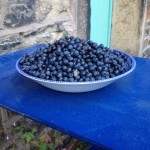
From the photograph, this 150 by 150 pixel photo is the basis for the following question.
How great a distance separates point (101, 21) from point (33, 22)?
31.7 inches

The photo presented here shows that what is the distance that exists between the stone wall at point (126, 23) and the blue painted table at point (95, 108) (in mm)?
1383

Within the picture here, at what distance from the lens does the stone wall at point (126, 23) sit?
7.60ft

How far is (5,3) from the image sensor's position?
1.30m

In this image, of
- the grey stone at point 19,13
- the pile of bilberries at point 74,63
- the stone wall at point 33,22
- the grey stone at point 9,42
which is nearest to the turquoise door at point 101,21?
the stone wall at point 33,22

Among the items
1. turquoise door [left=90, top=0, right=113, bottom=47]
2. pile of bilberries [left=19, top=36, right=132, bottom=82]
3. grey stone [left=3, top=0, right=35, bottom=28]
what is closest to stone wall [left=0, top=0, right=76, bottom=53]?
grey stone [left=3, top=0, right=35, bottom=28]

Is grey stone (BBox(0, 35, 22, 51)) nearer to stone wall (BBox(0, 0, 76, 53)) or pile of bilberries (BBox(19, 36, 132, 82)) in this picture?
stone wall (BBox(0, 0, 76, 53))

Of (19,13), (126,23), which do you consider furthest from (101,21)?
(19,13)

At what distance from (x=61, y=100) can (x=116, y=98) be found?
185mm

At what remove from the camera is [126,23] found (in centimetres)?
242

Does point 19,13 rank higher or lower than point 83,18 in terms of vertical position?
higher

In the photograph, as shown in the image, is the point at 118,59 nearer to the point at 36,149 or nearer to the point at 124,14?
the point at 36,149

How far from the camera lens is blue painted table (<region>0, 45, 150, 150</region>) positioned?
64 centimetres

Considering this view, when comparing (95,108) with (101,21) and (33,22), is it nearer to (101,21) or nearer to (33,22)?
(33,22)

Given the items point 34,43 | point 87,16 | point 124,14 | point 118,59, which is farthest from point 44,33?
point 124,14
